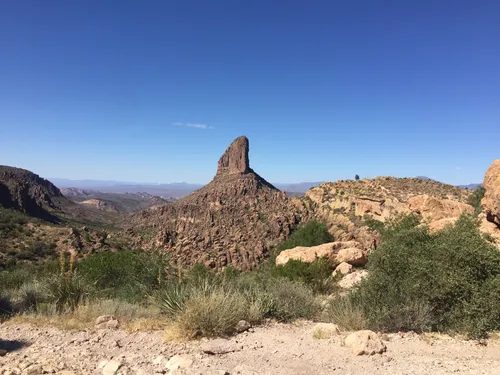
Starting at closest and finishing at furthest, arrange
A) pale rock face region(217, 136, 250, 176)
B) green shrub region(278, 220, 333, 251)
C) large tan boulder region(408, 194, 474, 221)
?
large tan boulder region(408, 194, 474, 221), green shrub region(278, 220, 333, 251), pale rock face region(217, 136, 250, 176)

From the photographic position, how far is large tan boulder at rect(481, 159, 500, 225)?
37.5 feet

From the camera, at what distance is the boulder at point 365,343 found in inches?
227

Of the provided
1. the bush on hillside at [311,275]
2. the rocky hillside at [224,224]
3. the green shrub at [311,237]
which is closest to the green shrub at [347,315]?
the bush on hillside at [311,275]

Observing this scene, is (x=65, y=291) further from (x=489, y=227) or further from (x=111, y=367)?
(x=489, y=227)

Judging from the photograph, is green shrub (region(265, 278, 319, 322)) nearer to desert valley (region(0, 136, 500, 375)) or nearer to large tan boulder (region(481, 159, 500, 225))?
desert valley (region(0, 136, 500, 375))

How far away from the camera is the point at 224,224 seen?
Answer: 2640 inches

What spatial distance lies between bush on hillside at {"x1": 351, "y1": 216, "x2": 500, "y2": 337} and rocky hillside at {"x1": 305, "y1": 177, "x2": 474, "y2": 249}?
13.3 metres

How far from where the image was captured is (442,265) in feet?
24.0

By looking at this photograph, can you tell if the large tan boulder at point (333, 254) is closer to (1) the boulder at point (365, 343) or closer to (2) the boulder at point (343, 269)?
(2) the boulder at point (343, 269)

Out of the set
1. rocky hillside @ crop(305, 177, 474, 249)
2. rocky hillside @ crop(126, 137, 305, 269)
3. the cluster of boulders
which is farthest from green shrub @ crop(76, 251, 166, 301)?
rocky hillside @ crop(126, 137, 305, 269)

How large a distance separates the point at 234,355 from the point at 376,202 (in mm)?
32521

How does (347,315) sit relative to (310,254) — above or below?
above

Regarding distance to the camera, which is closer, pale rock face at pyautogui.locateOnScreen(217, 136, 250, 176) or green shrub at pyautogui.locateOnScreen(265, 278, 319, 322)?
green shrub at pyautogui.locateOnScreen(265, 278, 319, 322)

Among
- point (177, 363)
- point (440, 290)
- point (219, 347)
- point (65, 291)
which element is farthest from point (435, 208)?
point (177, 363)
